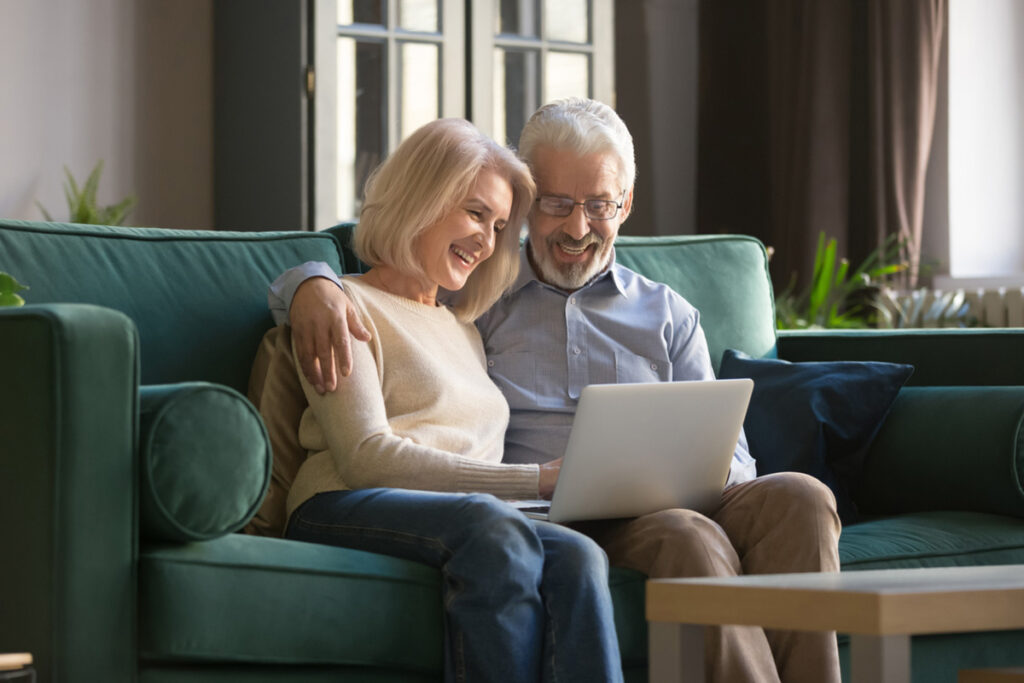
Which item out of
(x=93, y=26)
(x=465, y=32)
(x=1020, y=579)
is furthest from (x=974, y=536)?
(x=93, y=26)

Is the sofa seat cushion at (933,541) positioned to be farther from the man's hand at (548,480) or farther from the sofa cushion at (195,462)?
the sofa cushion at (195,462)

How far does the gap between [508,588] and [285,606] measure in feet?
0.85

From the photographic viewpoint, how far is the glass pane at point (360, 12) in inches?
161

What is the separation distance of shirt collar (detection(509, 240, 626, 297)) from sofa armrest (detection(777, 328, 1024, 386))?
0.55 m

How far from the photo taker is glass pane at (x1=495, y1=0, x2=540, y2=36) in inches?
170

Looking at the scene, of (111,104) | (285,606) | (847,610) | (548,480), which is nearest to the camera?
(847,610)

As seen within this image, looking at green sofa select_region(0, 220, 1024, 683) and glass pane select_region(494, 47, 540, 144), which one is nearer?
green sofa select_region(0, 220, 1024, 683)

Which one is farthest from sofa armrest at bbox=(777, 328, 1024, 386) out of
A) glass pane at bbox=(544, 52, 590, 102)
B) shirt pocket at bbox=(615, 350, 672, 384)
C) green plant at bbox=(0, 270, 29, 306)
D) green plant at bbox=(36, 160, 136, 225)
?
green plant at bbox=(36, 160, 136, 225)

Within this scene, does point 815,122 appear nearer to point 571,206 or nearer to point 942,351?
point 942,351

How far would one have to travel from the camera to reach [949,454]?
7.40 ft

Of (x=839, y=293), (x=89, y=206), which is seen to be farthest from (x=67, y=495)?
(x=839, y=293)

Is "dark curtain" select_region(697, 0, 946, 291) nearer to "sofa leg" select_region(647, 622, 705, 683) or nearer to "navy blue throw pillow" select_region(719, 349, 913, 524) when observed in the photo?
"navy blue throw pillow" select_region(719, 349, 913, 524)

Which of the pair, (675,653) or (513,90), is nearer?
(675,653)

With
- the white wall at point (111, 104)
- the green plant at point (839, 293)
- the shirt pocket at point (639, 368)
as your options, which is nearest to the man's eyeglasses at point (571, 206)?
the shirt pocket at point (639, 368)
